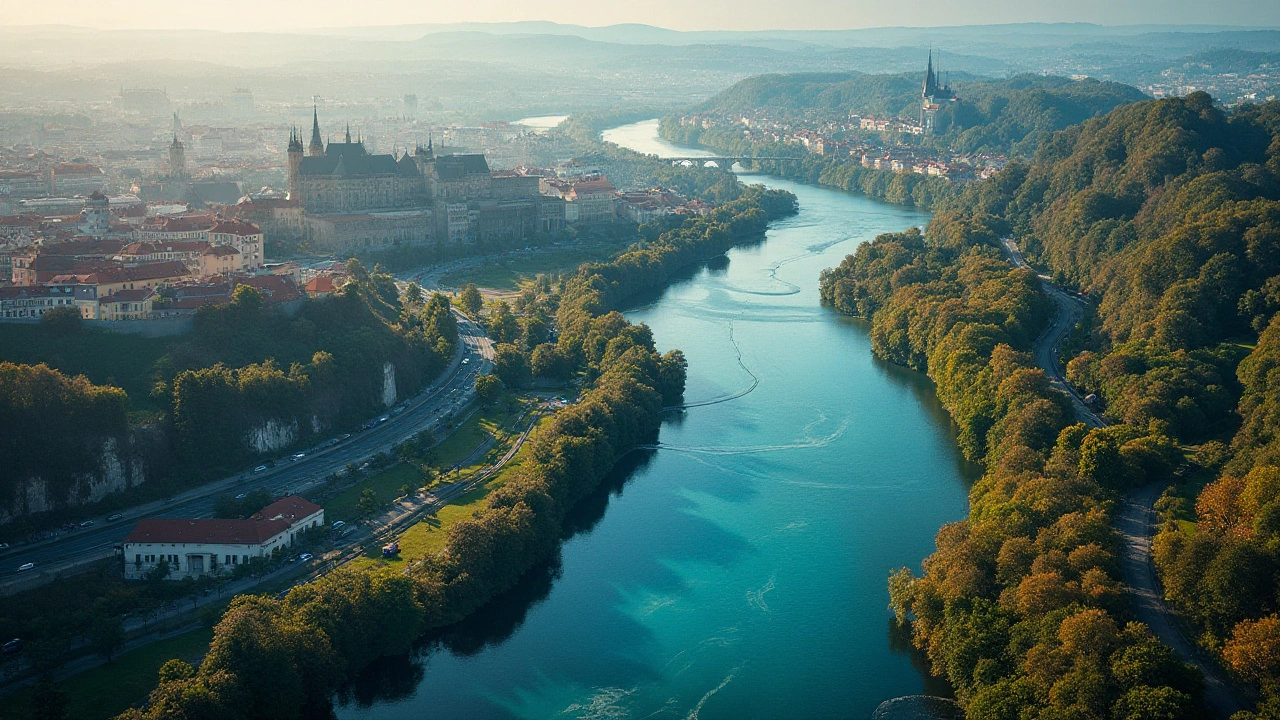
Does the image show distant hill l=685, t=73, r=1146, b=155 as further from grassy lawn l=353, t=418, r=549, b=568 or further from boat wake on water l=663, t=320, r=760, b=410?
grassy lawn l=353, t=418, r=549, b=568

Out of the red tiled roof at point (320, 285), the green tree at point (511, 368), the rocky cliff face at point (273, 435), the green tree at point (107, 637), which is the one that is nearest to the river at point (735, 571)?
the green tree at point (107, 637)

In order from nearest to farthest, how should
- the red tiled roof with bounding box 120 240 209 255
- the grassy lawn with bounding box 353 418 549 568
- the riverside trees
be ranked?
the riverside trees, the grassy lawn with bounding box 353 418 549 568, the red tiled roof with bounding box 120 240 209 255

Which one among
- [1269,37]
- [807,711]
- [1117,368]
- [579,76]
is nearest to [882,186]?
[1117,368]

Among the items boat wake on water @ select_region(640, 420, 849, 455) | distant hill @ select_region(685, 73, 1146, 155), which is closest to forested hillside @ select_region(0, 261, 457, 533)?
boat wake on water @ select_region(640, 420, 849, 455)

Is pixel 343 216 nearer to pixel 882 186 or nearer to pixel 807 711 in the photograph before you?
pixel 807 711

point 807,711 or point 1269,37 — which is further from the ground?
point 1269,37

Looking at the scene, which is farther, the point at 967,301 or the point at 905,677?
the point at 967,301

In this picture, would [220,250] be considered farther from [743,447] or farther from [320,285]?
[743,447]

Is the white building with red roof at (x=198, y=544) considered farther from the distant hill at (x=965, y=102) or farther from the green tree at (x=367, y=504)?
the distant hill at (x=965, y=102)
